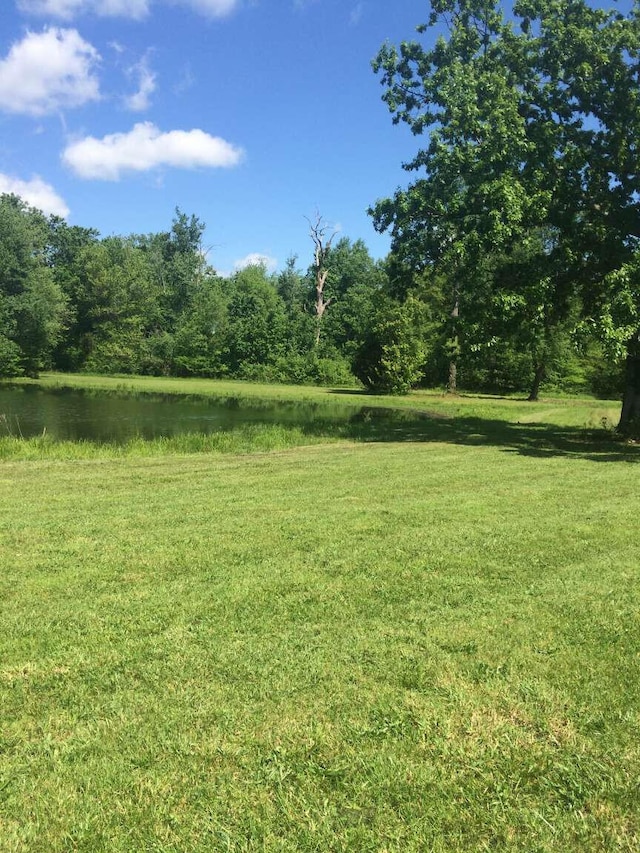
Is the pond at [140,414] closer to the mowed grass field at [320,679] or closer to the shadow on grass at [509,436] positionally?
the shadow on grass at [509,436]

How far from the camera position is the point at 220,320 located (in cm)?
7012

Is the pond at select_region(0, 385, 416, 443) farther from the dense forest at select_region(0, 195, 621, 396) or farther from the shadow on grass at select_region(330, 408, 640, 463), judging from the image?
the dense forest at select_region(0, 195, 621, 396)

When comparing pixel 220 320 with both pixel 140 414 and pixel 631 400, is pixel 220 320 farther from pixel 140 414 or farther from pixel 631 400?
pixel 631 400

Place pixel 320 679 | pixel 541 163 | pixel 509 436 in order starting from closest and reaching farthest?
pixel 320 679 < pixel 541 163 < pixel 509 436

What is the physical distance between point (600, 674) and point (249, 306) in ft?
235

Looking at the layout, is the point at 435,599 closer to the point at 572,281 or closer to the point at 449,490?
the point at 449,490

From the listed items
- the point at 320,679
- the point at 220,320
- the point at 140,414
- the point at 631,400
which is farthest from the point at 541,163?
the point at 220,320

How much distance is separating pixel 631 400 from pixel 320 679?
17.3 metres

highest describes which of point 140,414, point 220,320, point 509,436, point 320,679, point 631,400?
point 220,320

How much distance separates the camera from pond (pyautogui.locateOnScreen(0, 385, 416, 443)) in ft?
72.4

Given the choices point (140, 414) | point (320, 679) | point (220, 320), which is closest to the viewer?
point (320, 679)

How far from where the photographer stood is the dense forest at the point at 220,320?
49656 millimetres

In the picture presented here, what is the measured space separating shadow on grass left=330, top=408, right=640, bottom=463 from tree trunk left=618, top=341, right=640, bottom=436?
1.49 feet

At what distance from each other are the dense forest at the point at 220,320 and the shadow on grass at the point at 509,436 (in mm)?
9871
